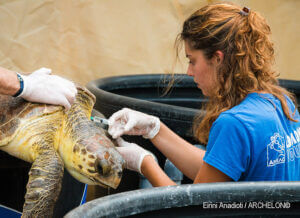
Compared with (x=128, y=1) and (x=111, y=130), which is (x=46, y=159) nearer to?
(x=111, y=130)

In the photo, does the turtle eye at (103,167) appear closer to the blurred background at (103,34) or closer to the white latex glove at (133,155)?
the white latex glove at (133,155)

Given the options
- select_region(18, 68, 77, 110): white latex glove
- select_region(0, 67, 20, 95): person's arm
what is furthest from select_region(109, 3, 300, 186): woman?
select_region(0, 67, 20, 95): person's arm

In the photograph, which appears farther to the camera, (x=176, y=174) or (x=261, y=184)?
(x=176, y=174)

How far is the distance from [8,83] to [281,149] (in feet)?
2.47

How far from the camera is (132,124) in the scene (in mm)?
1406

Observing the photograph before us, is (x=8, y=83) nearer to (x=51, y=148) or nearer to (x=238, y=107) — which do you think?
(x=51, y=148)

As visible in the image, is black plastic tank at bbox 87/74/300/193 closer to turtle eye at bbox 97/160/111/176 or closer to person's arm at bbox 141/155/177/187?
person's arm at bbox 141/155/177/187

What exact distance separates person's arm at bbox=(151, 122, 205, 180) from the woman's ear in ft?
1.22

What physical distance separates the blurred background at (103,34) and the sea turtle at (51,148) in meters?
1.34

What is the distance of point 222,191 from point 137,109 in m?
0.85

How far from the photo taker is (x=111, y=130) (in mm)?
1394

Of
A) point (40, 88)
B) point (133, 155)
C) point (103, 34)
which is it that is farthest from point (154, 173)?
point (103, 34)

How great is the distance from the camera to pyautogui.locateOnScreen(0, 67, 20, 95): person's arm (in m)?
1.15

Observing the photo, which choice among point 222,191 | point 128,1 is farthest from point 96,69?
point 222,191
